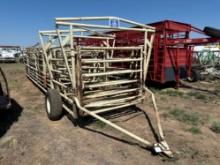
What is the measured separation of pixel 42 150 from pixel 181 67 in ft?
19.1

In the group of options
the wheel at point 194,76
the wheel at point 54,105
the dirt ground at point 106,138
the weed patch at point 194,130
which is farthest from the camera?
the wheel at point 194,76

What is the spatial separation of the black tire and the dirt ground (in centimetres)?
204

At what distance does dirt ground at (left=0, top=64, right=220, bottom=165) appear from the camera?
9.68 feet

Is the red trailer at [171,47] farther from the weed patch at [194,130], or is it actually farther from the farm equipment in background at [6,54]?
the farm equipment in background at [6,54]

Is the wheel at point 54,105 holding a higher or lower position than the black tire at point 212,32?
lower

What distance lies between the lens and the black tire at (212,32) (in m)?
6.07

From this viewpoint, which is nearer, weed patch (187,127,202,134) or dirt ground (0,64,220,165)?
dirt ground (0,64,220,165)

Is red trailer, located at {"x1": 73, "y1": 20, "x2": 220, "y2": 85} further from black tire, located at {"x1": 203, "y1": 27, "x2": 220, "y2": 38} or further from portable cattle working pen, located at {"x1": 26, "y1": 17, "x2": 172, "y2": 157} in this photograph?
portable cattle working pen, located at {"x1": 26, "y1": 17, "x2": 172, "y2": 157}

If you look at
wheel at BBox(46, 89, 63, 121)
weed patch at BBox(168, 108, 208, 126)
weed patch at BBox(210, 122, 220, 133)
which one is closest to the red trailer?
weed patch at BBox(168, 108, 208, 126)

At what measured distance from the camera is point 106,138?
355 cm

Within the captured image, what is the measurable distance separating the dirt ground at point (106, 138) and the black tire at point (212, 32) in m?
2.04

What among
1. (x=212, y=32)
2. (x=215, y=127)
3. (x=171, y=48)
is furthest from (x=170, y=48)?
(x=215, y=127)

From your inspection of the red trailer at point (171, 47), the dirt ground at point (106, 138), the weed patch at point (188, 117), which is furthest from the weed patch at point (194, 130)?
the red trailer at point (171, 47)

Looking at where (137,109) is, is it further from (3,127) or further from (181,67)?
(181,67)
